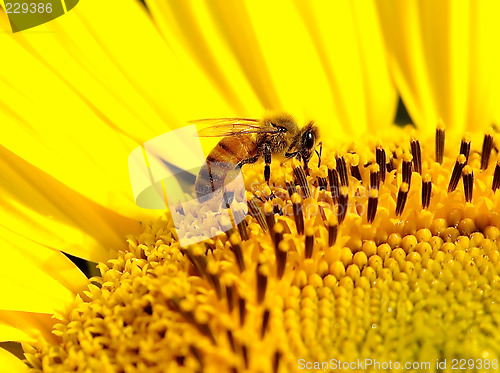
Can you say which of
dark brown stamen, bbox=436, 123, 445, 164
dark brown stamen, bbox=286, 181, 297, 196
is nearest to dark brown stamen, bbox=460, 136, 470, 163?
dark brown stamen, bbox=436, 123, 445, 164

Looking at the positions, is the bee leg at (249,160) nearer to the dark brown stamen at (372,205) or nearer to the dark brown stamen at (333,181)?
the dark brown stamen at (333,181)

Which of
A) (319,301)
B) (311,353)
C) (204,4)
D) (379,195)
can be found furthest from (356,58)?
(311,353)

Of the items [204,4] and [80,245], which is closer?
[80,245]

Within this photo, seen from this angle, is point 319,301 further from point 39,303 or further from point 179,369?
point 39,303

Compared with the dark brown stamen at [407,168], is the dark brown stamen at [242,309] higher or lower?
lower

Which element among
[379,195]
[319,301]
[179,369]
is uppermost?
[379,195]

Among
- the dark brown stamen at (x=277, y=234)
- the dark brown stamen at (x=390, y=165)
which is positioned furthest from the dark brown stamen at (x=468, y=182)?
the dark brown stamen at (x=277, y=234)

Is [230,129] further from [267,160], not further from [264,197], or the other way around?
[264,197]
